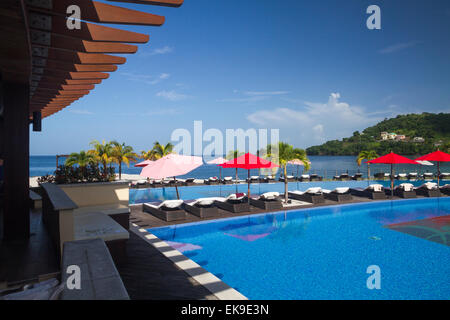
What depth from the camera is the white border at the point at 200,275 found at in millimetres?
4586

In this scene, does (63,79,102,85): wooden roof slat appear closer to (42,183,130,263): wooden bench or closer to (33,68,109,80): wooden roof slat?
(33,68,109,80): wooden roof slat

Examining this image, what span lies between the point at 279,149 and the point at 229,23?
3744 centimetres

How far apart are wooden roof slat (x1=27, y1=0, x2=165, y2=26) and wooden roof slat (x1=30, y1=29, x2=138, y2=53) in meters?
0.52

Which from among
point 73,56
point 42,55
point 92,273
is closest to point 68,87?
point 73,56

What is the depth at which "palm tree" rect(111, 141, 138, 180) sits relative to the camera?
27078 millimetres

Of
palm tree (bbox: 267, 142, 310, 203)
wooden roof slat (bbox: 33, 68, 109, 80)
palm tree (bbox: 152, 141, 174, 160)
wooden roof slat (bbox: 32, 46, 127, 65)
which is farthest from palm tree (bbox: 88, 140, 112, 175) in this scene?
wooden roof slat (bbox: 32, 46, 127, 65)

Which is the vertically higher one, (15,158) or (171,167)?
(15,158)

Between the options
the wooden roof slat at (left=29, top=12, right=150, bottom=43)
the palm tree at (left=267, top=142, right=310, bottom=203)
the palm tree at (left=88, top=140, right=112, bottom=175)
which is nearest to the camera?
the wooden roof slat at (left=29, top=12, right=150, bottom=43)

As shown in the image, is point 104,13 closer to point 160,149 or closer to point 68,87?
point 68,87

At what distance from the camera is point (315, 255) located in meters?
7.63

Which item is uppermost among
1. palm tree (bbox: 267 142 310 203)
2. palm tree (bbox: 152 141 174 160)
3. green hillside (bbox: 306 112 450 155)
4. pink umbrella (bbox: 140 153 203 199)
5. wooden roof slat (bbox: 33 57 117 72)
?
green hillside (bbox: 306 112 450 155)

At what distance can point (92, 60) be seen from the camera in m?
4.51

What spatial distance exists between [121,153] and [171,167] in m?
19.1
